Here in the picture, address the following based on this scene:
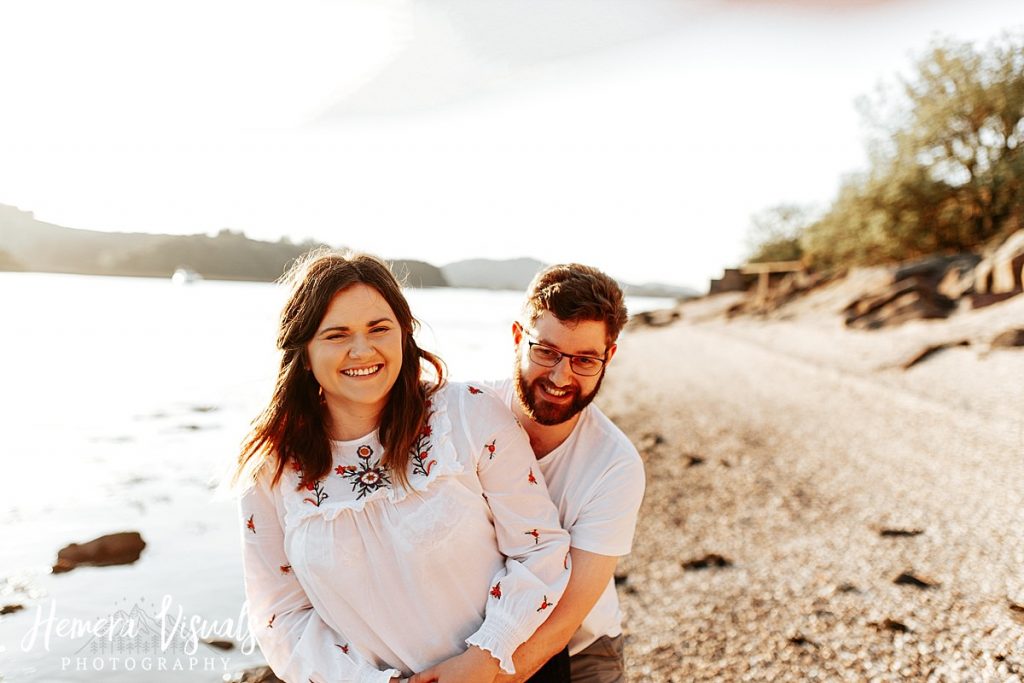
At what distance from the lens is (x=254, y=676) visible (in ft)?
13.4

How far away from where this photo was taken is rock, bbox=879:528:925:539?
220 inches

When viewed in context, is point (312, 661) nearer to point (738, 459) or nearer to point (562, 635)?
point (562, 635)

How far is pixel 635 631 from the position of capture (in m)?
4.54

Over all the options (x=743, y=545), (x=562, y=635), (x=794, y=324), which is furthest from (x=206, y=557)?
(x=794, y=324)

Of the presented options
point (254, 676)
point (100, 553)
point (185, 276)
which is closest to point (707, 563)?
point (254, 676)

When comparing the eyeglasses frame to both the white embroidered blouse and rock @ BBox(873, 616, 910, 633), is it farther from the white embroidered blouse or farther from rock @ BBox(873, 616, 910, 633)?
rock @ BBox(873, 616, 910, 633)

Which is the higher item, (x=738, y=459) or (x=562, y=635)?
(x=562, y=635)

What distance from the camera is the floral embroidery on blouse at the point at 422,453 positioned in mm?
2193

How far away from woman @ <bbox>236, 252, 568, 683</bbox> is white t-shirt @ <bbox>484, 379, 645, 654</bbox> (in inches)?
6.5

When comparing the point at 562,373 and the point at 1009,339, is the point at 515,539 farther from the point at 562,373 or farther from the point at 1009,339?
the point at 1009,339

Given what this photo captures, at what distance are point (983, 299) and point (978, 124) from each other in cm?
1008

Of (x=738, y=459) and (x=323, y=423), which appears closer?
(x=323, y=423)

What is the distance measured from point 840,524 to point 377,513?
5.24 m

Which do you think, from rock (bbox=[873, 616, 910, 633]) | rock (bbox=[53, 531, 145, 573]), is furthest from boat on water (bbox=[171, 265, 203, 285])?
rock (bbox=[873, 616, 910, 633])
